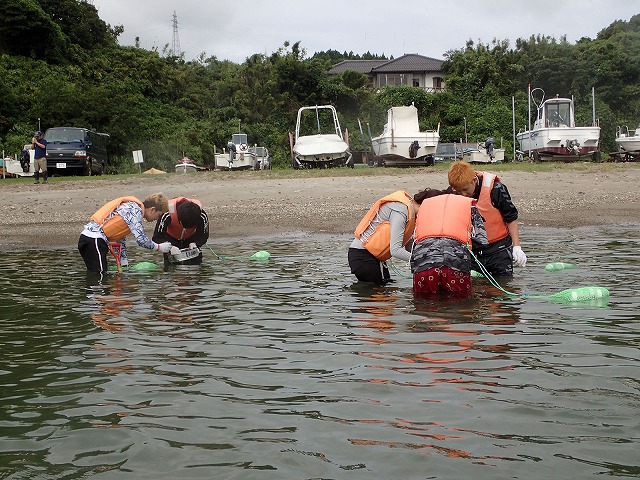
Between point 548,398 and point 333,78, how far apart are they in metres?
44.8

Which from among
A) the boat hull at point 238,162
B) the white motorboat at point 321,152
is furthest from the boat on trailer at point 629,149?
the boat hull at point 238,162

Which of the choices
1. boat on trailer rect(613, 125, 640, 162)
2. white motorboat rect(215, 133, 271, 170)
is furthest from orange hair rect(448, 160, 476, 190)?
white motorboat rect(215, 133, 271, 170)

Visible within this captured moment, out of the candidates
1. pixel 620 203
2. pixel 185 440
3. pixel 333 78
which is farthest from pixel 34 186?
pixel 333 78

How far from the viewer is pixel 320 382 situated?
15.6 ft

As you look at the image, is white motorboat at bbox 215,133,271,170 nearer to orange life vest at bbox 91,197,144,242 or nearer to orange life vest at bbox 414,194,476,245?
orange life vest at bbox 91,197,144,242

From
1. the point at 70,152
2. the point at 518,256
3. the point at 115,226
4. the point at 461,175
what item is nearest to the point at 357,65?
the point at 70,152

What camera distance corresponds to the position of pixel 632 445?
3.55 metres

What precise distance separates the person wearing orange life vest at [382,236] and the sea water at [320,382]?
249mm

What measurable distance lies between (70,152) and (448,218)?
20.3m

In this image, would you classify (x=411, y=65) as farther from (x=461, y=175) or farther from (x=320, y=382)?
(x=320, y=382)

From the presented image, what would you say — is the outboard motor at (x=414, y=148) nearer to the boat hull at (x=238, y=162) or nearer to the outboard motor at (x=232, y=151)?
the outboard motor at (x=232, y=151)

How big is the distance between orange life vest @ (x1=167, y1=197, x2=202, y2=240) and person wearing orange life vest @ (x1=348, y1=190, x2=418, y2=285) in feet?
9.59

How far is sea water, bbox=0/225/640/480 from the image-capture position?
3.52m

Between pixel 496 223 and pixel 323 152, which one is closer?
pixel 496 223
